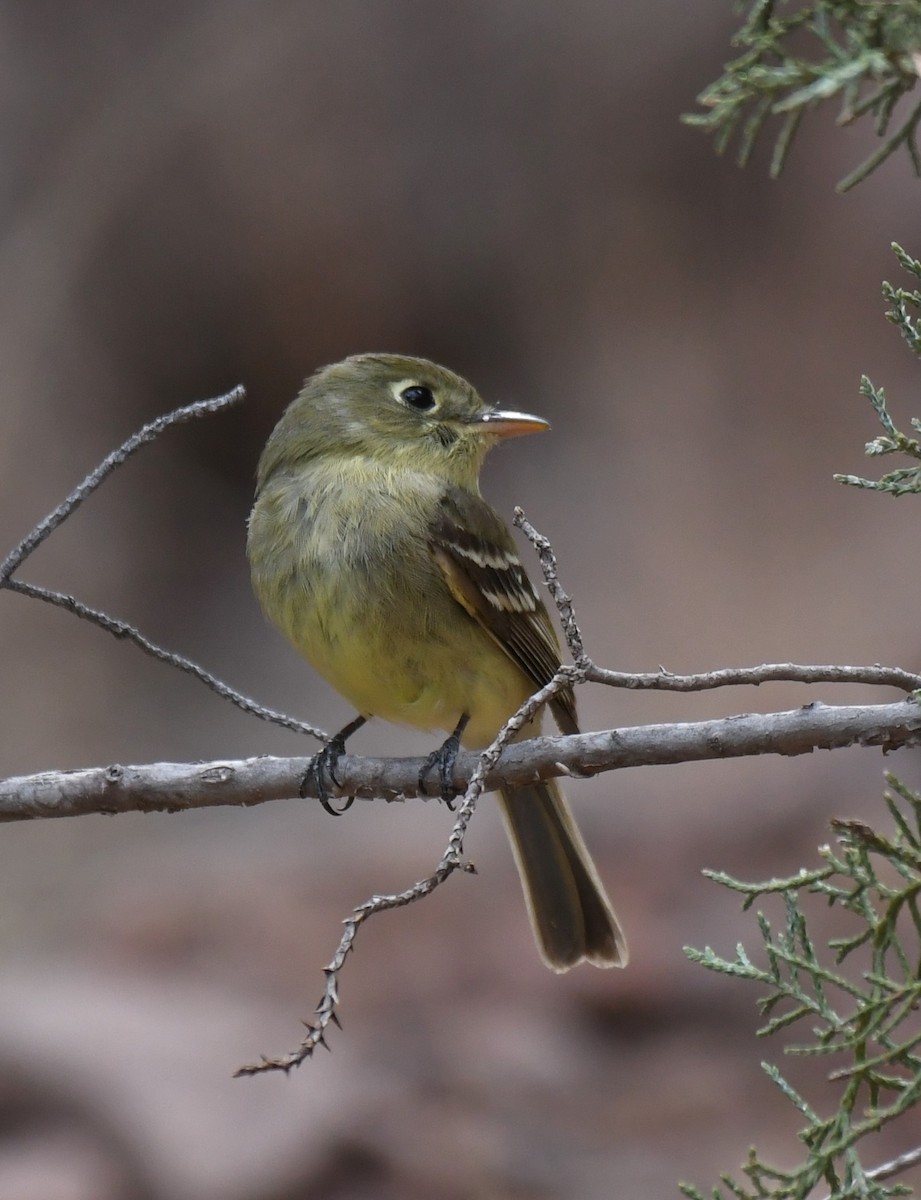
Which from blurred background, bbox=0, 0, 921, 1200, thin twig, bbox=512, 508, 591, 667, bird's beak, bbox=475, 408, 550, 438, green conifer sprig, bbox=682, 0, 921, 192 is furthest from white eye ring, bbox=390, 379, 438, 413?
blurred background, bbox=0, 0, 921, 1200

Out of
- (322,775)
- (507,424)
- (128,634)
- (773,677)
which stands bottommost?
(773,677)

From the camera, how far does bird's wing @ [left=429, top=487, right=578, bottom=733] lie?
3.52 metres

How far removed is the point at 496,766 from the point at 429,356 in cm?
476

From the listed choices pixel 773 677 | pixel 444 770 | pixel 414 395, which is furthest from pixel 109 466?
pixel 414 395

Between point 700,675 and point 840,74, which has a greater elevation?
point 840,74

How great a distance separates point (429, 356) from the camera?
23.5ft

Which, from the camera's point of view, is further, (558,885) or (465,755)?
(558,885)

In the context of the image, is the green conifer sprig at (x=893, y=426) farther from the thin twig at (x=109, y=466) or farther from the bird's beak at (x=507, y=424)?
the bird's beak at (x=507, y=424)

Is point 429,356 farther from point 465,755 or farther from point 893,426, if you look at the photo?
point 893,426

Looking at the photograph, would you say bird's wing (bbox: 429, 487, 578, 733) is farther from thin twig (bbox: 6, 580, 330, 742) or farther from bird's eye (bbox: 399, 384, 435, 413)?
thin twig (bbox: 6, 580, 330, 742)

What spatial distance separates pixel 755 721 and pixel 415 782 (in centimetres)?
100

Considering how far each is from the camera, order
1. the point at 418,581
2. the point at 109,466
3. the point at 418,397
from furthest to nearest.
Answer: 1. the point at 418,397
2. the point at 418,581
3. the point at 109,466

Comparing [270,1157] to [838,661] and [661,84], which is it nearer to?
[838,661]

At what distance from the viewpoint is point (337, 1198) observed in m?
5.35
